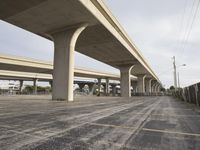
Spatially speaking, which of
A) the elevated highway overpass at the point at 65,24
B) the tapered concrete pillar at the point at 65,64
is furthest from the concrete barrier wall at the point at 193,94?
the tapered concrete pillar at the point at 65,64

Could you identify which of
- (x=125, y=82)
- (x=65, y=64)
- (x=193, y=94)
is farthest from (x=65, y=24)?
(x=125, y=82)

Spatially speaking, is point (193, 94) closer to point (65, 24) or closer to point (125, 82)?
point (65, 24)

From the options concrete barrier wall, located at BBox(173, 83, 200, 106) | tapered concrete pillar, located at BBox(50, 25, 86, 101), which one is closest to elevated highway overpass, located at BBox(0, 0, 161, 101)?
tapered concrete pillar, located at BBox(50, 25, 86, 101)

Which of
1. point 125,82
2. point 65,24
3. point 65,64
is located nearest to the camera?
point 65,24

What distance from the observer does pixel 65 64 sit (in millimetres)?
23984

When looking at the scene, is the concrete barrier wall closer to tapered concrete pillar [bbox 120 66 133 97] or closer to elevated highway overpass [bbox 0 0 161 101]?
elevated highway overpass [bbox 0 0 161 101]

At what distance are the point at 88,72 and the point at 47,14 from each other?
54.4 metres

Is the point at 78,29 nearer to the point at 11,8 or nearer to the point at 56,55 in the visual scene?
the point at 56,55

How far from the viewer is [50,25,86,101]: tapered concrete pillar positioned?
23781 millimetres

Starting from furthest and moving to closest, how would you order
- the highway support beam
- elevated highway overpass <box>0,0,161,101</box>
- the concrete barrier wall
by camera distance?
the highway support beam → elevated highway overpass <box>0,0,161,101</box> → the concrete barrier wall

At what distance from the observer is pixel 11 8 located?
19.7m

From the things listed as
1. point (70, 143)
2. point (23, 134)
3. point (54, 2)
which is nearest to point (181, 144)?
point (70, 143)

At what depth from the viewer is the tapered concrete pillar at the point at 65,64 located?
23781 millimetres

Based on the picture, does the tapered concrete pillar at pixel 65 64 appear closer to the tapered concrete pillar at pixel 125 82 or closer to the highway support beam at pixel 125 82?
the highway support beam at pixel 125 82
